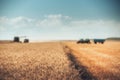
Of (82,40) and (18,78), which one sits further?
(82,40)

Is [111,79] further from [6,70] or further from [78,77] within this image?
[6,70]

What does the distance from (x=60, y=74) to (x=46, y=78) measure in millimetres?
1334

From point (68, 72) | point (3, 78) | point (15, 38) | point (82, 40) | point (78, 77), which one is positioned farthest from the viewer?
point (15, 38)

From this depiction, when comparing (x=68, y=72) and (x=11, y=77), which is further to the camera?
(x=68, y=72)

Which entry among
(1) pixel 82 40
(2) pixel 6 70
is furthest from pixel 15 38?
(2) pixel 6 70

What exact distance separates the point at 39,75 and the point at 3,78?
1989mm

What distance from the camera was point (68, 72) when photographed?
44.9 ft

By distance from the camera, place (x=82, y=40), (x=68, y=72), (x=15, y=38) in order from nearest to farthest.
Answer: (x=68, y=72), (x=82, y=40), (x=15, y=38)

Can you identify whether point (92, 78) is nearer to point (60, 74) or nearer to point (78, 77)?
point (78, 77)

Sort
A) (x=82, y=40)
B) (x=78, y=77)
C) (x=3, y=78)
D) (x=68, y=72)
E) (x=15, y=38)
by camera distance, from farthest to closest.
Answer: (x=15, y=38), (x=82, y=40), (x=68, y=72), (x=78, y=77), (x=3, y=78)

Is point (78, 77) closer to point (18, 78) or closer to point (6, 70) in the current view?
point (18, 78)

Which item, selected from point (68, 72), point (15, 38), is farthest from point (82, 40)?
point (68, 72)

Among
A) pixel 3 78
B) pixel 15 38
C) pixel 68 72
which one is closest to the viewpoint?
pixel 3 78

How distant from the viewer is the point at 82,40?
90688 millimetres
